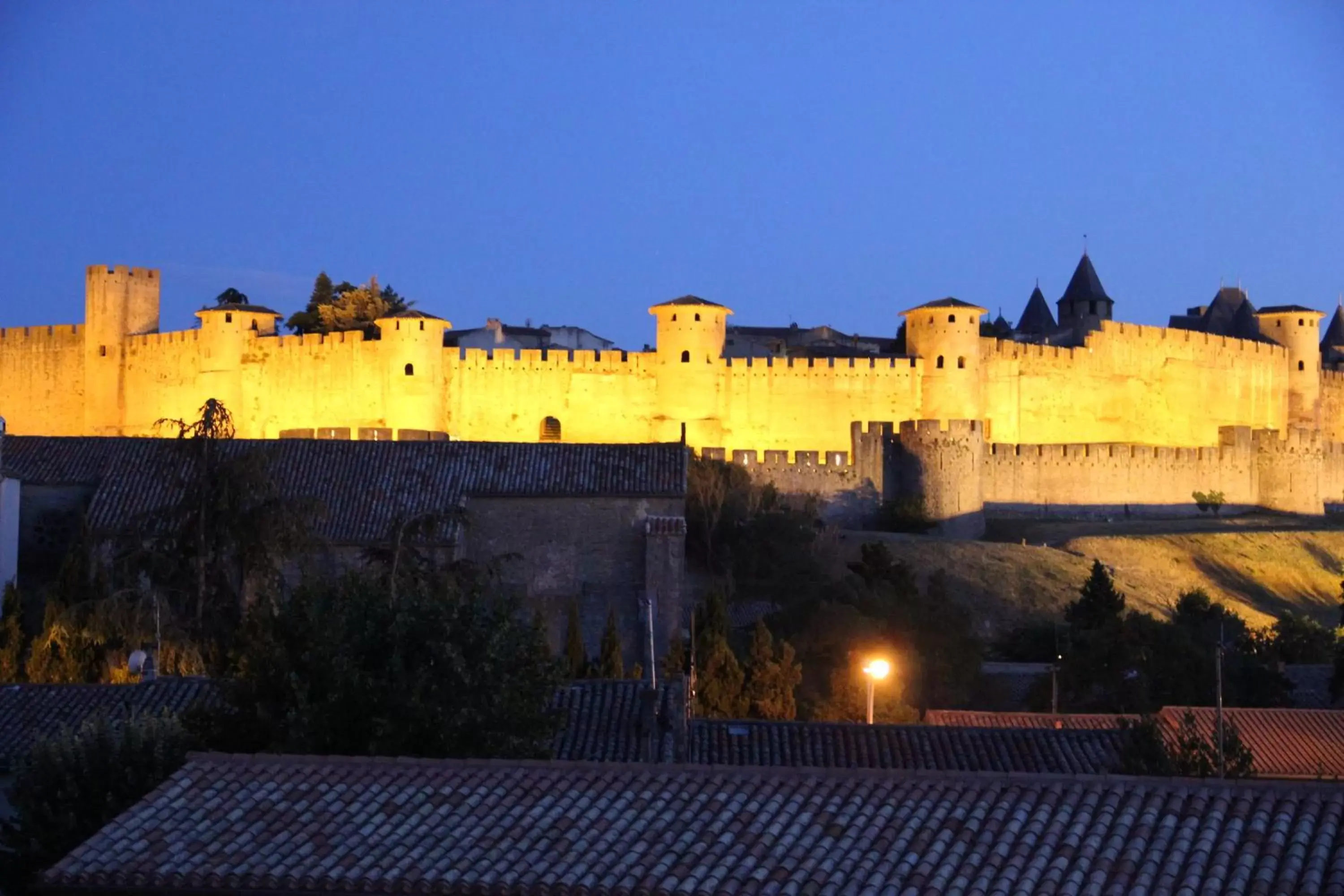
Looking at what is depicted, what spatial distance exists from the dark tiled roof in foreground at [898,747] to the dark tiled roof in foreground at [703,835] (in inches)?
305

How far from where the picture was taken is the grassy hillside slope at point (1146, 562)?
4984 cm

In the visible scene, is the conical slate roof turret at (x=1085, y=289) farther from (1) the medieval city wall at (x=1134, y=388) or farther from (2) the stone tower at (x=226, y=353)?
(2) the stone tower at (x=226, y=353)

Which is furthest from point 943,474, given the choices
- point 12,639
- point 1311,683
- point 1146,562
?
point 12,639

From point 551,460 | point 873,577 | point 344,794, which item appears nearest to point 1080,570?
point 873,577

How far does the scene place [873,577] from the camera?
154 feet

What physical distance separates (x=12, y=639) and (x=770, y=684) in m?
10.3

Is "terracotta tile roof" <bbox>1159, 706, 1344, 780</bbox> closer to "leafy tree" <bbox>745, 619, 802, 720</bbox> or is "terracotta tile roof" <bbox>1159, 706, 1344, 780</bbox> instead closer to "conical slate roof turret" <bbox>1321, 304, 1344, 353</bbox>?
"leafy tree" <bbox>745, 619, 802, 720</bbox>

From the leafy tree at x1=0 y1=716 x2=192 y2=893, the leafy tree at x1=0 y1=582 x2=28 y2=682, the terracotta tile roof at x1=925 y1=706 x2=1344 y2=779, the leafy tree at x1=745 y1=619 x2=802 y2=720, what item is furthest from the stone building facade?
the leafy tree at x1=0 y1=716 x2=192 y2=893

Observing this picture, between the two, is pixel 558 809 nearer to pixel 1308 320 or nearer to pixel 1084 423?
pixel 1084 423

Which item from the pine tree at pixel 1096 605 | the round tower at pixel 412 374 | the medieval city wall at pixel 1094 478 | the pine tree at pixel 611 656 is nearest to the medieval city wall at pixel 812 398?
the medieval city wall at pixel 1094 478

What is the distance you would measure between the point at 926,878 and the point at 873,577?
3430cm

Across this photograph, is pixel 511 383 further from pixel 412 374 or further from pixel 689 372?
pixel 689 372

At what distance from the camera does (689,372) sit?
6222cm

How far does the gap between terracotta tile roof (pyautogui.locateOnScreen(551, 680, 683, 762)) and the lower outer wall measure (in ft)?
31.6
